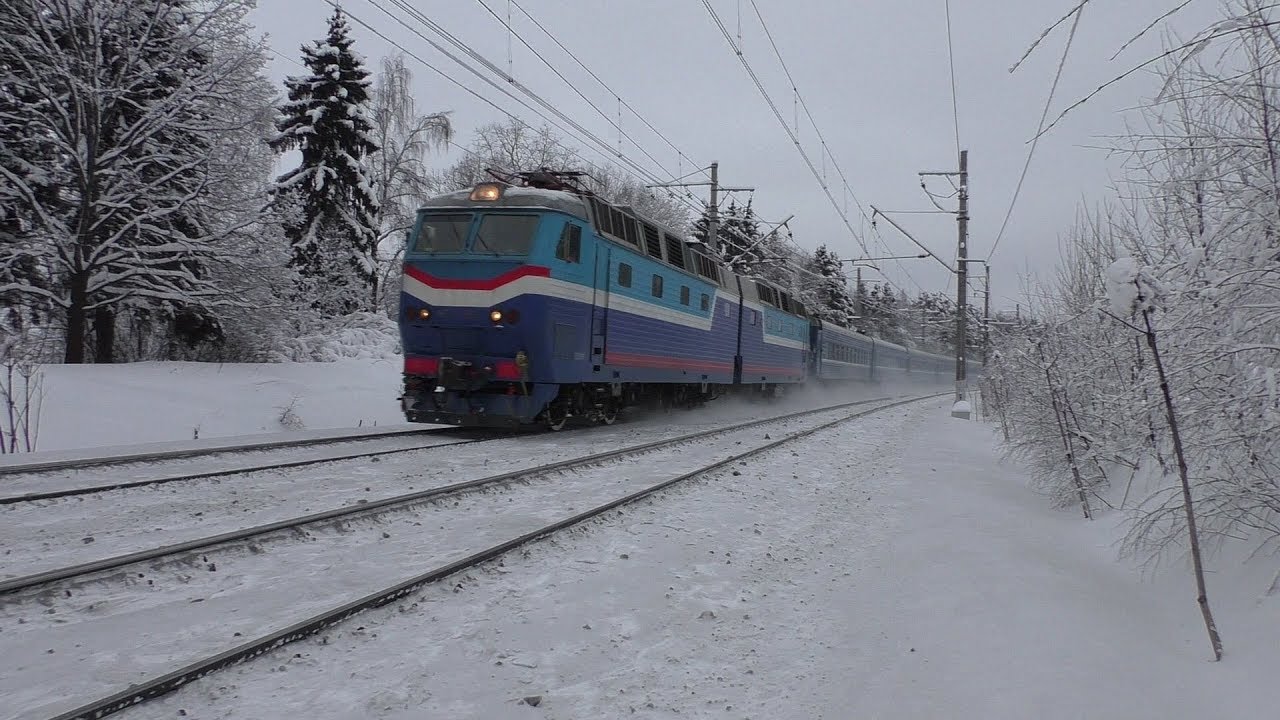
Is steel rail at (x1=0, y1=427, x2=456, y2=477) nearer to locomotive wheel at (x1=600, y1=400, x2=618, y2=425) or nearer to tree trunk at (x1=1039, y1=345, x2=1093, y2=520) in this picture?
locomotive wheel at (x1=600, y1=400, x2=618, y2=425)

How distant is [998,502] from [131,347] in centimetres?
1889

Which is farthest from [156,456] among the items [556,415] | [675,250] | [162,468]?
[675,250]

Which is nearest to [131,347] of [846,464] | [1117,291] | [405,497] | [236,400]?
[236,400]

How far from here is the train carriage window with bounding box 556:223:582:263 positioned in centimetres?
1043

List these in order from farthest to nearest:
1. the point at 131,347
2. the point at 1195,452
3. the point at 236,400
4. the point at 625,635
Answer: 1. the point at 131,347
2. the point at 236,400
3. the point at 1195,452
4. the point at 625,635

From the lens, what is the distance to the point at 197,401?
12.0 m

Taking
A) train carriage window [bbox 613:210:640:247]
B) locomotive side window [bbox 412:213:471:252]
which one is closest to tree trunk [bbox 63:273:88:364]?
locomotive side window [bbox 412:213:471:252]

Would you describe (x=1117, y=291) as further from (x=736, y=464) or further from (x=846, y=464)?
(x=846, y=464)

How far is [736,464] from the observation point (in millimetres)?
9078

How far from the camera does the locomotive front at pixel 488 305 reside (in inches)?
397

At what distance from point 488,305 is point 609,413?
4138 millimetres

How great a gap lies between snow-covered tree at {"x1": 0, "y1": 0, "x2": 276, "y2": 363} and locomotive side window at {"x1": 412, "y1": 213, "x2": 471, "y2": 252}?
4.97 meters

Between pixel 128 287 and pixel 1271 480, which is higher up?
pixel 128 287

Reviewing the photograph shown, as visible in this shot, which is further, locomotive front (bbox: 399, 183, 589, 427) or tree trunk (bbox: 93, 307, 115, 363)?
tree trunk (bbox: 93, 307, 115, 363)
